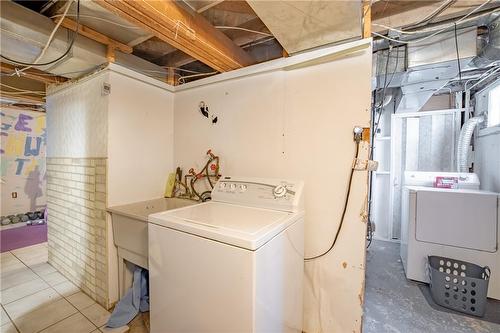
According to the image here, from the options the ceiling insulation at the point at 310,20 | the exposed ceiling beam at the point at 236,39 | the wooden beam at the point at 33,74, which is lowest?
the ceiling insulation at the point at 310,20

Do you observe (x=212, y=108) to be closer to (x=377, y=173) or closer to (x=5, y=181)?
(x=377, y=173)

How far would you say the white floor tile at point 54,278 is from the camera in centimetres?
222

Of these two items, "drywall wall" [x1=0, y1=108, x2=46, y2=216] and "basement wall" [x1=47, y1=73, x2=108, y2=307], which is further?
"drywall wall" [x1=0, y1=108, x2=46, y2=216]

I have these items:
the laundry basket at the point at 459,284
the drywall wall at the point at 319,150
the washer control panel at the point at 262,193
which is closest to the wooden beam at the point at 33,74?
the drywall wall at the point at 319,150

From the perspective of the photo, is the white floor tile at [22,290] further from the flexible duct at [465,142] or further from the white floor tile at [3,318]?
the flexible duct at [465,142]

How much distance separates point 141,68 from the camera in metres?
2.17

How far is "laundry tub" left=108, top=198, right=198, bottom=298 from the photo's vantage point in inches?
62.9

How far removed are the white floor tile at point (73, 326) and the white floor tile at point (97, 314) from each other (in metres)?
0.03

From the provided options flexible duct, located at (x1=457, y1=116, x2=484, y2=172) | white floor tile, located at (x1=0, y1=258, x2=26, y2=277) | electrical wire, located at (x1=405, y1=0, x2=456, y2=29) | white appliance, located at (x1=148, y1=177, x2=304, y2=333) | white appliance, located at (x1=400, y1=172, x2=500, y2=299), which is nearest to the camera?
white appliance, located at (x1=148, y1=177, x2=304, y2=333)

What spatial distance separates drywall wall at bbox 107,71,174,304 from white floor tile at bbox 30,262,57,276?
48.3 inches

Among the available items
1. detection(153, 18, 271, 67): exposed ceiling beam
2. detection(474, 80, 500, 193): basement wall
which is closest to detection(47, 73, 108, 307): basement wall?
detection(153, 18, 271, 67): exposed ceiling beam

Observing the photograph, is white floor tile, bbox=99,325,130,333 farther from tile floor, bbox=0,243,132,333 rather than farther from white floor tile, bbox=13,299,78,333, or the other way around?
white floor tile, bbox=13,299,78,333

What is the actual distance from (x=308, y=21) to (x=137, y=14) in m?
0.98

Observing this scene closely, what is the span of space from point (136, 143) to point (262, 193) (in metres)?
1.39
